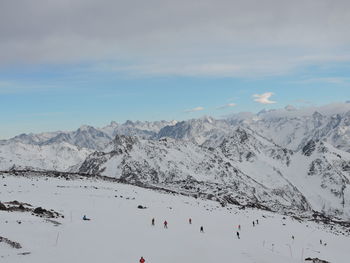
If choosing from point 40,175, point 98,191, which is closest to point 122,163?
point 40,175

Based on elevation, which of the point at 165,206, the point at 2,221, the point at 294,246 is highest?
the point at 2,221

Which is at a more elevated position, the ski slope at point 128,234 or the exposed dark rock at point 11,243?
the exposed dark rock at point 11,243

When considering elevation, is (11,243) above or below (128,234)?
above

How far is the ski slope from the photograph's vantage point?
87.6 feet

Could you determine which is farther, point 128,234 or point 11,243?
point 128,234

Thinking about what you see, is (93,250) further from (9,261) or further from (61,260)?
(9,261)

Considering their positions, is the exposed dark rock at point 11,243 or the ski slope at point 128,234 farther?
the ski slope at point 128,234

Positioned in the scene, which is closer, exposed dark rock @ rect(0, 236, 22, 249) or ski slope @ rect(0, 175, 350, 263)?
exposed dark rock @ rect(0, 236, 22, 249)

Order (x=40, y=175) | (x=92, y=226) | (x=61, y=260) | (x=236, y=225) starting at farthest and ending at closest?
(x=40, y=175)
(x=236, y=225)
(x=92, y=226)
(x=61, y=260)

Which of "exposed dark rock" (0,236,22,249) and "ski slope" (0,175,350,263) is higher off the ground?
"exposed dark rock" (0,236,22,249)

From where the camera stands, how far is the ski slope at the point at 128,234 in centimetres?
2669

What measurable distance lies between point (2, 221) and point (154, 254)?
1364 centimetres

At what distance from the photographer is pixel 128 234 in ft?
115

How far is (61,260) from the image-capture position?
77.2ft
